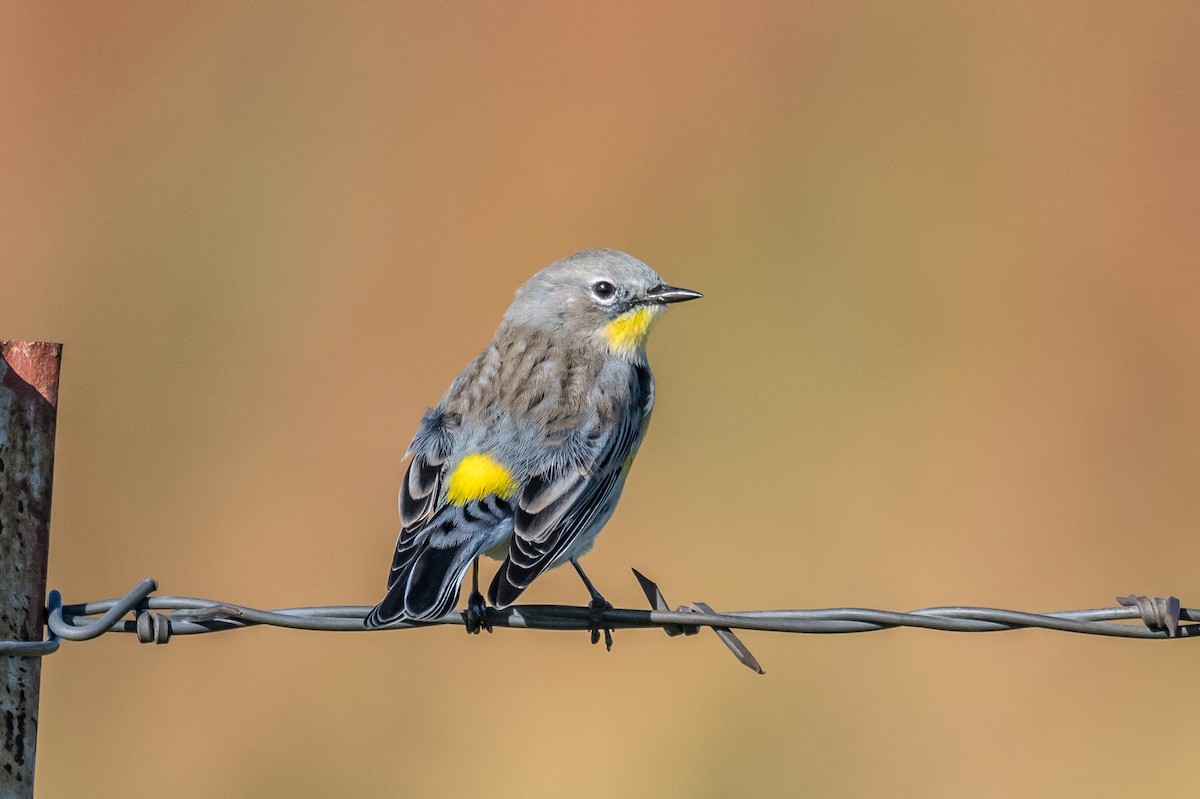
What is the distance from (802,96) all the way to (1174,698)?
4.89 meters

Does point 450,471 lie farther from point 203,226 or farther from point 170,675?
point 203,226

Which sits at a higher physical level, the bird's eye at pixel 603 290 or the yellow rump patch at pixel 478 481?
the bird's eye at pixel 603 290

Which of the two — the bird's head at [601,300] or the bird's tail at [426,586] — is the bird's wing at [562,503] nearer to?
the bird's tail at [426,586]

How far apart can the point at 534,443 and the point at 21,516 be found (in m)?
1.96

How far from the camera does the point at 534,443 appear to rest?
4.95m

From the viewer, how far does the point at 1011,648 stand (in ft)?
24.5

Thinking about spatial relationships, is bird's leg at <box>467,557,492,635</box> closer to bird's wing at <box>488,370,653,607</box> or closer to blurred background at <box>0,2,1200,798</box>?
bird's wing at <box>488,370,653,607</box>

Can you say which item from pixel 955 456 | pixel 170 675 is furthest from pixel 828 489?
pixel 170 675

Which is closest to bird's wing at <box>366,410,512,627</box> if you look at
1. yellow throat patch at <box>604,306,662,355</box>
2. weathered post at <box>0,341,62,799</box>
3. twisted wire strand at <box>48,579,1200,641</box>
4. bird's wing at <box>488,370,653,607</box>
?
bird's wing at <box>488,370,653,607</box>

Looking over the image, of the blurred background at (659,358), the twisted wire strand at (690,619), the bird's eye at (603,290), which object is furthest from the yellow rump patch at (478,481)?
the blurred background at (659,358)

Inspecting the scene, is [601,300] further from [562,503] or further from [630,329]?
[562,503]

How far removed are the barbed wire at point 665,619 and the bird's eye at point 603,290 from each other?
234 cm

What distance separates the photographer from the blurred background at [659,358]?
709cm

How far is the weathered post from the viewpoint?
132 inches
